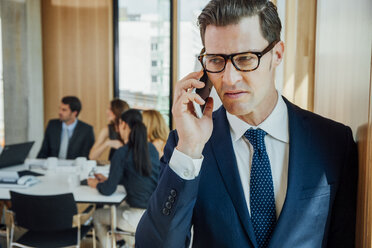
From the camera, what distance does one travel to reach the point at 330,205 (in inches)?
44.8

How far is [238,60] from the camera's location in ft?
3.71

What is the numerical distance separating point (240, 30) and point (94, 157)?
4001 millimetres

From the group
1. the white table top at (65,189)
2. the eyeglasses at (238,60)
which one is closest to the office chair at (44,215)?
the white table top at (65,189)

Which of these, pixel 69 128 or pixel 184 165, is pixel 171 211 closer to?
pixel 184 165

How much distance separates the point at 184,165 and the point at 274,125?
0.34 meters

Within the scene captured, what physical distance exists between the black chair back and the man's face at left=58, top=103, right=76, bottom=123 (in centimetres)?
211

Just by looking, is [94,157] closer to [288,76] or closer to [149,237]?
[288,76]

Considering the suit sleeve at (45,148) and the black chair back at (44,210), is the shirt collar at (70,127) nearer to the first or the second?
the suit sleeve at (45,148)

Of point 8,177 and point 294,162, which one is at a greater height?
point 294,162

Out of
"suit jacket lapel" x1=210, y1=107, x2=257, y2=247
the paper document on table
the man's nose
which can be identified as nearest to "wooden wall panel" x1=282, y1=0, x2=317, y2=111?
"suit jacket lapel" x1=210, y1=107, x2=257, y2=247

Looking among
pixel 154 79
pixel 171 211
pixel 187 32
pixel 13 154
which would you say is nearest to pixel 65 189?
pixel 13 154

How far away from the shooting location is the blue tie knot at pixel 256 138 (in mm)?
1231

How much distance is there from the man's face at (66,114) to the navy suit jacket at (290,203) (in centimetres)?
402

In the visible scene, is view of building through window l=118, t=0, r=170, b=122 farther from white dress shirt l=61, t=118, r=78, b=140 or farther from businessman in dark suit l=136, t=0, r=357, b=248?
businessman in dark suit l=136, t=0, r=357, b=248
